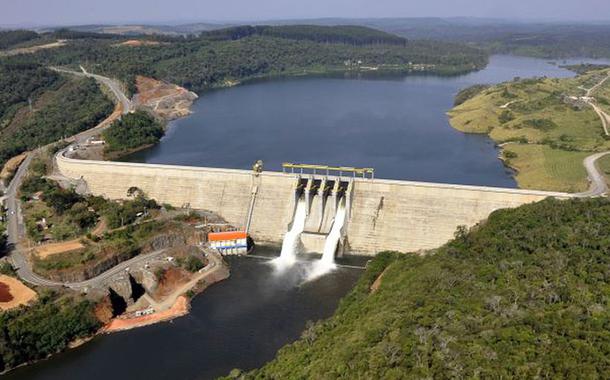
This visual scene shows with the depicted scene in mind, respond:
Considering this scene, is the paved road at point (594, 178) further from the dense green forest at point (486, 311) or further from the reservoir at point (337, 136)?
the dense green forest at point (486, 311)

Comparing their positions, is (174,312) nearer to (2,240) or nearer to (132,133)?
(2,240)

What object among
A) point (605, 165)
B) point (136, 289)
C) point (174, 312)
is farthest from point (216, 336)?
point (605, 165)

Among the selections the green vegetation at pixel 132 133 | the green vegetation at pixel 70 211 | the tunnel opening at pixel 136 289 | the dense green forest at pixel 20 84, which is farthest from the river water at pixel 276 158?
the dense green forest at pixel 20 84

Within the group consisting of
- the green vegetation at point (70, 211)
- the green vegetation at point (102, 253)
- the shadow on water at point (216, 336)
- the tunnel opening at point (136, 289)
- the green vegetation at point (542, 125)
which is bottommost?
the shadow on water at point (216, 336)

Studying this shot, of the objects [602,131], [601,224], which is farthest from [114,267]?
[602,131]

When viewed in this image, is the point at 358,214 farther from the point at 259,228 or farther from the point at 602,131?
the point at 602,131

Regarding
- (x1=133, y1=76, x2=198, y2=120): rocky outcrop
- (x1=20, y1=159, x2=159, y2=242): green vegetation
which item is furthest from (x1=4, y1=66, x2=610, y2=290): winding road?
(x1=133, y1=76, x2=198, y2=120): rocky outcrop
